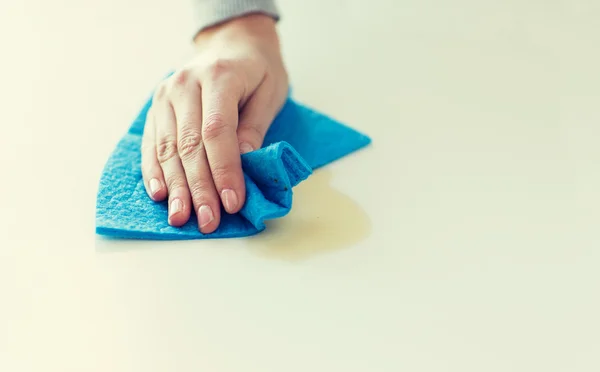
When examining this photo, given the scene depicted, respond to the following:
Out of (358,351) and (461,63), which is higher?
(461,63)

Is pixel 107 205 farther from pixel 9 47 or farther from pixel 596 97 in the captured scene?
pixel 596 97

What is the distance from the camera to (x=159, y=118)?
28.2 inches

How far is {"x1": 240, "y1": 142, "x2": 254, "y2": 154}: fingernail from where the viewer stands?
0.67m

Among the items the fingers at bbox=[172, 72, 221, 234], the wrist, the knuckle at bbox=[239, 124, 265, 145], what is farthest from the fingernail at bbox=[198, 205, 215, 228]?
the wrist

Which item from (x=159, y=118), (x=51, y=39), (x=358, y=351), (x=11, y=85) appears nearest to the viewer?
(x=358, y=351)

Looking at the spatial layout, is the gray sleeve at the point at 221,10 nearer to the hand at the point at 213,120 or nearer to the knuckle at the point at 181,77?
the hand at the point at 213,120

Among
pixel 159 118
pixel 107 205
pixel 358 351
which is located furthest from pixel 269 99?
pixel 358 351

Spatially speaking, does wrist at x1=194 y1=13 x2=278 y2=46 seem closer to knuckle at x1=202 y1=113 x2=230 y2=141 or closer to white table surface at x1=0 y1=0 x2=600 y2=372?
white table surface at x1=0 y1=0 x2=600 y2=372

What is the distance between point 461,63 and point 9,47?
68 centimetres

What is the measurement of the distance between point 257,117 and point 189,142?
9cm

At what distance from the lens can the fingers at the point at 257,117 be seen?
0.69 meters

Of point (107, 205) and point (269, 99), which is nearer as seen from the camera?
point (107, 205)

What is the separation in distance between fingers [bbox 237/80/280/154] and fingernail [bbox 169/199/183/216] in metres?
0.09

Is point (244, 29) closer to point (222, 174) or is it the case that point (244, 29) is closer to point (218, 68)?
point (218, 68)
